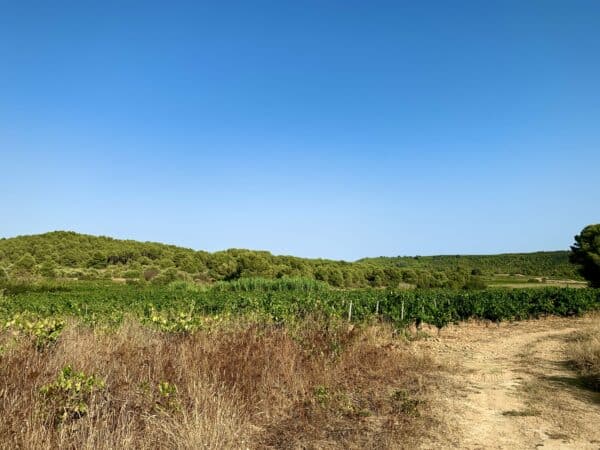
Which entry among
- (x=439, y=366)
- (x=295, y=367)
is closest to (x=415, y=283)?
(x=439, y=366)

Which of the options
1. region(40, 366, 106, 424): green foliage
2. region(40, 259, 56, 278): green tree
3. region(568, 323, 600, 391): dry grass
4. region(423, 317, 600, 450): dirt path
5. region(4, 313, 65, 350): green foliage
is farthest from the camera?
region(40, 259, 56, 278): green tree

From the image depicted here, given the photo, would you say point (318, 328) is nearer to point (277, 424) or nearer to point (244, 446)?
point (277, 424)

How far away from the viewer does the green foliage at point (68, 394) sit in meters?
4.29

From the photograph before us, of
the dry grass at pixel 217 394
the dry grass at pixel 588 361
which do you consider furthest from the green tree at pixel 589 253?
the dry grass at pixel 217 394

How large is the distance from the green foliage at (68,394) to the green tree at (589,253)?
163 ft

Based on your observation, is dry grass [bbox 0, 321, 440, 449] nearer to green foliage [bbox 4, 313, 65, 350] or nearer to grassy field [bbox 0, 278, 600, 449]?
grassy field [bbox 0, 278, 600, 449]

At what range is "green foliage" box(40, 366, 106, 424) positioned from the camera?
429 cm

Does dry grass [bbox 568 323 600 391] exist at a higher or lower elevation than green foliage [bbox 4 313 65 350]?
lower

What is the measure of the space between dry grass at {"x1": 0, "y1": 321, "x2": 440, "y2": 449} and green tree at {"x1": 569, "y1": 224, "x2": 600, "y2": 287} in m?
43.5

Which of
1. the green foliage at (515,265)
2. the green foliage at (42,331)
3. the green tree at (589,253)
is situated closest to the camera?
the green foliage at (42,331)

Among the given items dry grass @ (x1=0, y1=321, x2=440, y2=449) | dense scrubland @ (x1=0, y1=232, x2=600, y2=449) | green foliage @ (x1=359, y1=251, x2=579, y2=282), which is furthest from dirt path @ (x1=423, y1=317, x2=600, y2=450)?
green foliage @ (x1=359, y1=251, x2=579, y2=282)

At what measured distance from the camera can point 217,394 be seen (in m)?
5.56

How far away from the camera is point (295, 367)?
23.8 ft

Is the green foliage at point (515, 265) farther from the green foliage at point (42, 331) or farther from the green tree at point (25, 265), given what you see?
the green foliage at point (42, 331)
